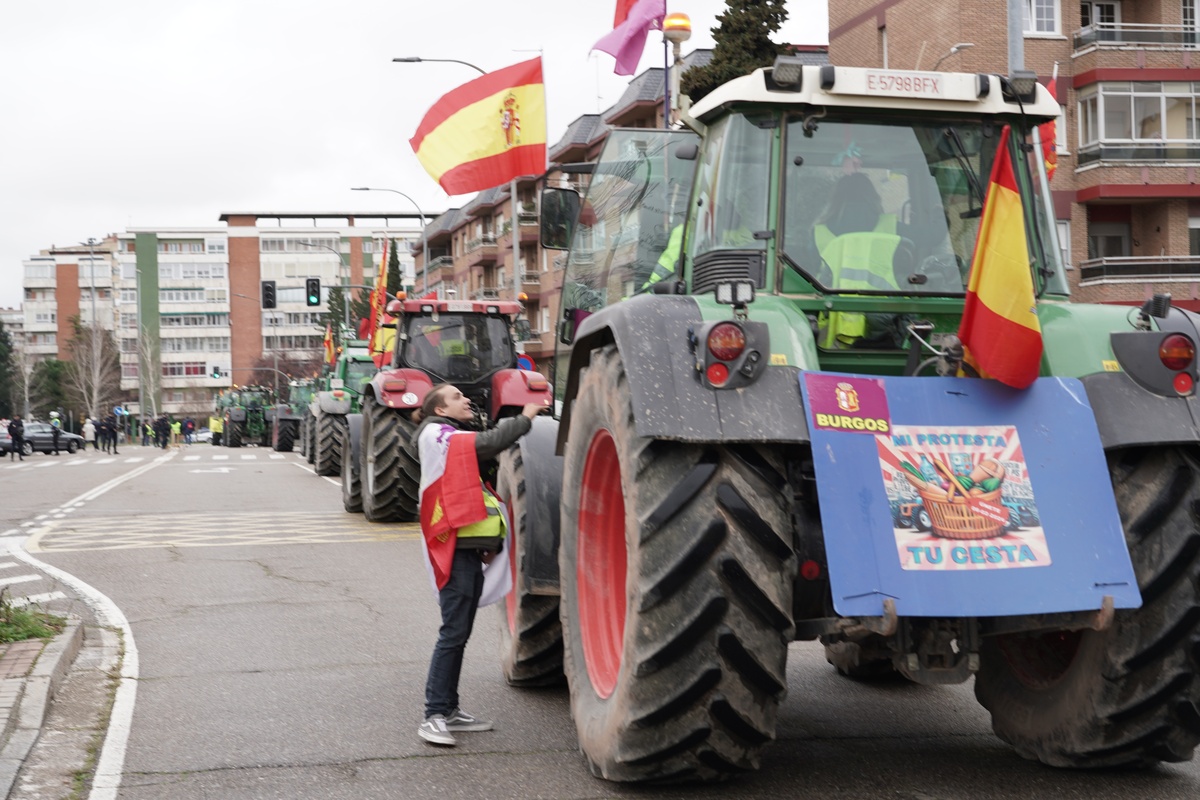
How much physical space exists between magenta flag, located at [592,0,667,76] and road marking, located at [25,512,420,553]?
538 cm

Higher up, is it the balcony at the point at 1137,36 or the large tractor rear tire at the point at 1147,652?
the balcony at the point at 1137,36

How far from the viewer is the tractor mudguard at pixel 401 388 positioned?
15609 millimetres

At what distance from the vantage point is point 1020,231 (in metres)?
4.53

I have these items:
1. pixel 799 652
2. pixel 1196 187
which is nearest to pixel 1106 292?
pixel 1196 187

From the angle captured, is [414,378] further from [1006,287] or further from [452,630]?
[1006,287]

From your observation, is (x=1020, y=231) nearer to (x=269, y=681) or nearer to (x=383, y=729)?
(x=383, y=729)

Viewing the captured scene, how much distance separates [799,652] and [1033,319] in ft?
12.3

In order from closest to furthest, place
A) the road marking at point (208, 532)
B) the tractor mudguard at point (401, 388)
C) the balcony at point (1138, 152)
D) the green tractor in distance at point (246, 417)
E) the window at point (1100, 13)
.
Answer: the road marking at point (208, 532), the tractor mudguard at point (401, 388), the balcony at point (1138, 152), the window at point (1100, 13), the green tractor in distance at point (246, 417)

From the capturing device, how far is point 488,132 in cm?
1789

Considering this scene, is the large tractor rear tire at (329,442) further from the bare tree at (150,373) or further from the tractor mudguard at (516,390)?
the bare tree at (150,373)

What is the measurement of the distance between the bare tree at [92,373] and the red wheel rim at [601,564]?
93.9m

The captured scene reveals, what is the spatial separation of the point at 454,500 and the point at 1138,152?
3731 cm

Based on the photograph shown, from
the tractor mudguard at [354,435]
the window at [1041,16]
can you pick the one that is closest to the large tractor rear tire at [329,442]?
the tractor mudguard at [354,435]

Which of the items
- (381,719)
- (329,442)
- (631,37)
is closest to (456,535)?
(381,719)
